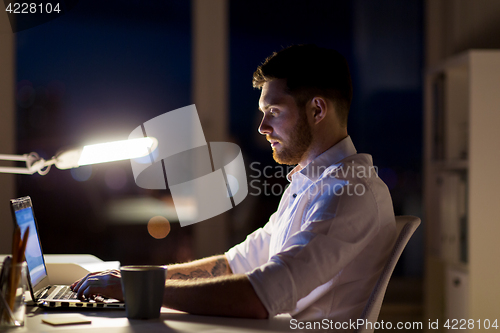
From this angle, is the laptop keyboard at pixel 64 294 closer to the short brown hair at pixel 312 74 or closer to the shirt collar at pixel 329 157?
the shirt collar at pixel 329 157

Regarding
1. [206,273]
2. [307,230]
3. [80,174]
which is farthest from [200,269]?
[80,174]

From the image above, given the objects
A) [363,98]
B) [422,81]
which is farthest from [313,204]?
[422,81]

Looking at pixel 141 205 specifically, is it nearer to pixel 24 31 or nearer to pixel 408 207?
pixel 24 31

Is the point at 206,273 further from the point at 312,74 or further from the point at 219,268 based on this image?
the point at 312,74

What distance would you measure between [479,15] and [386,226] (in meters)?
2.20

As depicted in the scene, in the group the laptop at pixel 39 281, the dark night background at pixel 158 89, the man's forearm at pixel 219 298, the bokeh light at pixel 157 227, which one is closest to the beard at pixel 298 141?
the man's forearm at pixel 219 298

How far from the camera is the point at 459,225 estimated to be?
2.33m

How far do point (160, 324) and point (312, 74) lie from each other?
2.76ft

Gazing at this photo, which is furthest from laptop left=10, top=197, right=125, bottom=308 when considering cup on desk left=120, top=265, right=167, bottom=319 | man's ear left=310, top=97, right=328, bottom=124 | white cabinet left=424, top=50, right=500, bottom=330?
white cabinet left=424, top=50, right=500, bottom=330

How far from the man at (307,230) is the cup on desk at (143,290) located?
0.06m

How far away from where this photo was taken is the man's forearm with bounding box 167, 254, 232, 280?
4.46 feet

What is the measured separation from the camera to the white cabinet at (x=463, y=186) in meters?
2.18

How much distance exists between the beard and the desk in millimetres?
569

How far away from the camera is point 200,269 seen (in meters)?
1.41
